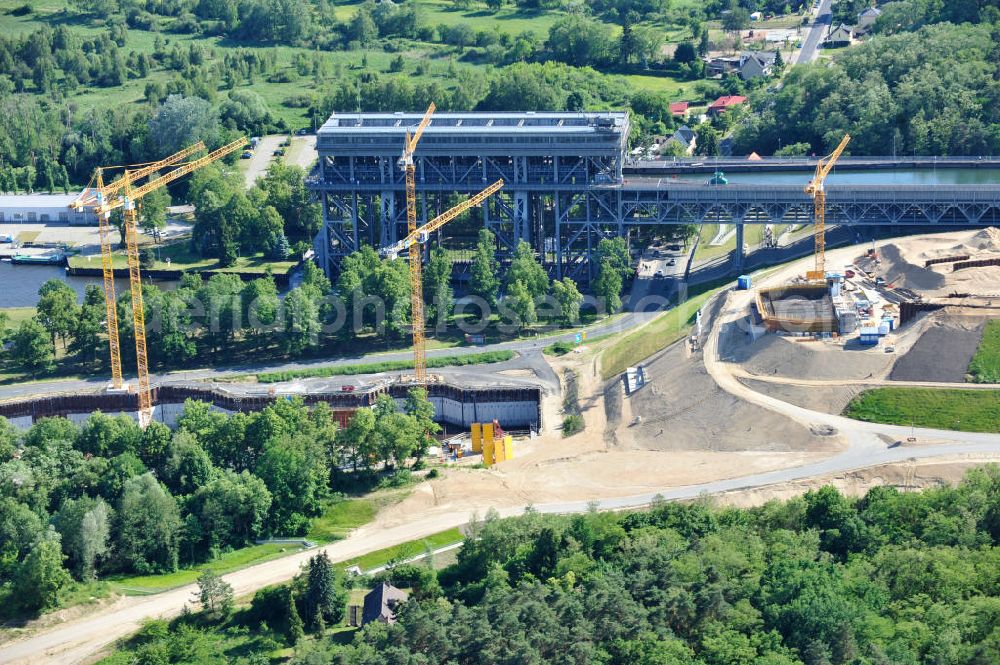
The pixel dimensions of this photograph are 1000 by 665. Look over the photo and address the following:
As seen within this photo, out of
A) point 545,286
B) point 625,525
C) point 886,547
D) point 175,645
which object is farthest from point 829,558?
point 545,286

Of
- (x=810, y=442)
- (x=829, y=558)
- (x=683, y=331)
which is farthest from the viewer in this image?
(x=683, y=331)

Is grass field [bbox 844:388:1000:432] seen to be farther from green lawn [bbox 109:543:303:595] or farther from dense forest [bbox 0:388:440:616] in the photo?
green lawn [bbox 109:543:303:595]

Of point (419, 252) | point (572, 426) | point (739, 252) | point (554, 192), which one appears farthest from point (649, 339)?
point (419, 252)

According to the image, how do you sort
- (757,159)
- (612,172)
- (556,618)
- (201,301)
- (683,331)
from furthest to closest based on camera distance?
(757,159), (612,172), (201,301), (683,331), (556,618)

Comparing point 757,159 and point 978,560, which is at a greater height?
point 757,159

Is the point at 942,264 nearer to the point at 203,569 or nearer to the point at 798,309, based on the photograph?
the point at 798,309

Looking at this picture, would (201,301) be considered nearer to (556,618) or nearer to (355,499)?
(355,499)

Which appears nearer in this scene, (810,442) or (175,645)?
(175,645)
